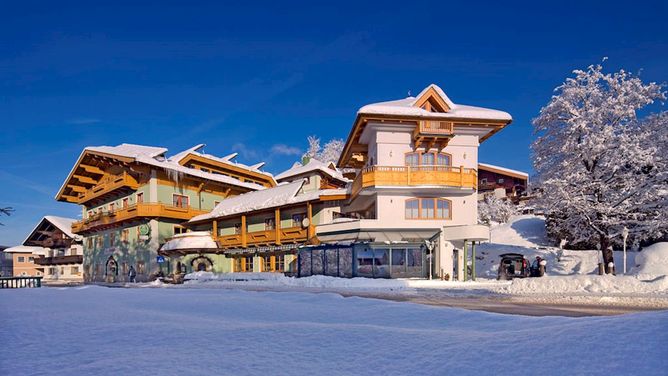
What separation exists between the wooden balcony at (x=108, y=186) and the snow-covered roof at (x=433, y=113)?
956 inches

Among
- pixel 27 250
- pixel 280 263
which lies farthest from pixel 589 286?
pixel 27 250

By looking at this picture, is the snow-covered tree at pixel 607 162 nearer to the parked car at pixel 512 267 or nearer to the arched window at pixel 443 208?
the parked car at pixel 512 267

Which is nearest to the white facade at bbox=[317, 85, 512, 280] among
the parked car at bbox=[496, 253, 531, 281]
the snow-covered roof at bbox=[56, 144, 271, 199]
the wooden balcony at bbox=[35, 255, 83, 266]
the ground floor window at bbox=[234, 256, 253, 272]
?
the parked car at bbox=[496, 253, 531, 281]

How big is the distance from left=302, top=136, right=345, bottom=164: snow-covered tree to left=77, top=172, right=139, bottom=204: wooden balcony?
114 feet

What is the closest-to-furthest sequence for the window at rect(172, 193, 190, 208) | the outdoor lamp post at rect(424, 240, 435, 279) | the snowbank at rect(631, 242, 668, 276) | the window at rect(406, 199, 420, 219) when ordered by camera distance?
Result: the snowbank at rect(631, 242, 668, 276) → the outdoor lamp post at rect(424, 240, 435, 279) → the window at rect(406, 199, 420, 219) → the window at rect(172, 193, 190, 208)

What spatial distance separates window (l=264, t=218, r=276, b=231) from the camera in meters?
36.2

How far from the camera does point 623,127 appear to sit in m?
24.8

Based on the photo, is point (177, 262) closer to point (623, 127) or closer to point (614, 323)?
point (623, 127)

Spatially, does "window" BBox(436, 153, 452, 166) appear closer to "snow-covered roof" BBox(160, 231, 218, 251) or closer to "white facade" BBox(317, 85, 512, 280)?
"white facade" BBox(317, 85, 512, 280)

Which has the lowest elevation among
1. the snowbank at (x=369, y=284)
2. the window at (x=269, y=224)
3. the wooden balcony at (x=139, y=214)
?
the snowbank at (x=369, y=284)

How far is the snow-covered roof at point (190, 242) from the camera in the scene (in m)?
35.8

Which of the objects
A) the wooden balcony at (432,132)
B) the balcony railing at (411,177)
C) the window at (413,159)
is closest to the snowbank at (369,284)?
the balcony railing at (411,177)

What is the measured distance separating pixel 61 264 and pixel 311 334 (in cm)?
6556

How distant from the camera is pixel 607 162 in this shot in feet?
78.8
